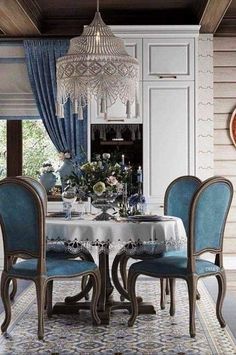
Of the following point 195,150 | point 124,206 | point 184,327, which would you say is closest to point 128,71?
point 124,206

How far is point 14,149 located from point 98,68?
2.32 m

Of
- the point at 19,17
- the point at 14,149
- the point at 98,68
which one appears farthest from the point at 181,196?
the point at 14,149

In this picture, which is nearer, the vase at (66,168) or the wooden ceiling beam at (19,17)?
→ the wooden ceiling beam at (19,17)

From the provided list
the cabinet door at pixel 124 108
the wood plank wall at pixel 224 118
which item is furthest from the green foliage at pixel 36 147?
the wood plank wall at pixel 224 118

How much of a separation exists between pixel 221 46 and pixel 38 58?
1.92m

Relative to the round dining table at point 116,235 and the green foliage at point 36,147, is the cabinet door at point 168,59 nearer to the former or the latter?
the green foliage at point 36,147

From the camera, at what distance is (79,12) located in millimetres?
6320

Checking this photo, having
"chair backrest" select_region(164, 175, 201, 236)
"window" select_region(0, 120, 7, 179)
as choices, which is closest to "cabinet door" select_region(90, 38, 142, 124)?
"window" select_region(0, 120, 7, 179)

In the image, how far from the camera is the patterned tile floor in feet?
11.3

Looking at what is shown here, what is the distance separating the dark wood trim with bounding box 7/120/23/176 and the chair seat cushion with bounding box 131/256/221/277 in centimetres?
315

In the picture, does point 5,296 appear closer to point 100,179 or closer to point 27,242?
point 27,242

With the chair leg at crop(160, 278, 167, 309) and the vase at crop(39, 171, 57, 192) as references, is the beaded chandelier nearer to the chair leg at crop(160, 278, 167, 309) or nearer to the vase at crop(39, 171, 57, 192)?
the chair leg at crop(160, 278, 167, 309)

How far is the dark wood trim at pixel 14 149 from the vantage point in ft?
22.1

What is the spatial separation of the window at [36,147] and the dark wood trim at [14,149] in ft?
0.18
